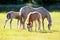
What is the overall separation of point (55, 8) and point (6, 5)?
7.86m

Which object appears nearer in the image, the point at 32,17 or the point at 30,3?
the point at 32,17

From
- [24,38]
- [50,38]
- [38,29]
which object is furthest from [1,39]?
[38,29]

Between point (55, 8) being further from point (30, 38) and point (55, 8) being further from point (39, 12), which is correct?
point (30, 38)

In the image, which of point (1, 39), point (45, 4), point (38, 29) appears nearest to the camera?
point (1, 39)

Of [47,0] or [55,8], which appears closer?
[55,8]

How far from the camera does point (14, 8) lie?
42125 mm

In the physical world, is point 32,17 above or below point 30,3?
below

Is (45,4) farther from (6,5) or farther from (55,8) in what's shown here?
(6,5)

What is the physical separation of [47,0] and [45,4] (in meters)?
1.29

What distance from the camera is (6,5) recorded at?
4516 centimetres

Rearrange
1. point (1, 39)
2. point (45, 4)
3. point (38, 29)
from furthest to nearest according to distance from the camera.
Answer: point (45, 4) → point (38, 29) → point (1, 39)

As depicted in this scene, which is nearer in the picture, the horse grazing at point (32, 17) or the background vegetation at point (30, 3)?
the horse grazing at point (32, 17)

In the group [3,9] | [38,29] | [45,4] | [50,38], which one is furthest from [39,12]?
[45,4]

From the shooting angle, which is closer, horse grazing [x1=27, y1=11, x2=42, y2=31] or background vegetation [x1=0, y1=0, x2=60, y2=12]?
horse grazing [x1=27, y1=11, x2=42, y2=31]
